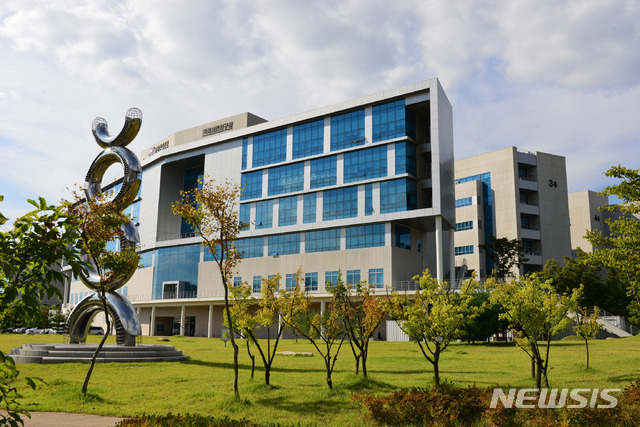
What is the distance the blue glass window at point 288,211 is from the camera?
58406 millimetres

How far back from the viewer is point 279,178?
6062cm

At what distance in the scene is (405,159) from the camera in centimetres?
5197

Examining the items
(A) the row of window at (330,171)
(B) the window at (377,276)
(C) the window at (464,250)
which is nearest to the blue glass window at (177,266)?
(A) the row of window at (330,171)

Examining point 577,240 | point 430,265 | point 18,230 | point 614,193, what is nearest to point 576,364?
point 614,193

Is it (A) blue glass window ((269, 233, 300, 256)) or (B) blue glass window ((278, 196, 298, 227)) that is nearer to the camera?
(A) blue glass window ((269, 233, 300, 256))

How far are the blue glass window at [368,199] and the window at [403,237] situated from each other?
3.24 meters

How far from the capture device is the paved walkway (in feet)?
38.8

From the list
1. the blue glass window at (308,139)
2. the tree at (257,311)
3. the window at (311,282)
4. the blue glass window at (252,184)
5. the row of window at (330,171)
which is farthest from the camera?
the blue glass window at (252,184)

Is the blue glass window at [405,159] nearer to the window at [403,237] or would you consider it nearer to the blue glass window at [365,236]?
the window at [403,237]

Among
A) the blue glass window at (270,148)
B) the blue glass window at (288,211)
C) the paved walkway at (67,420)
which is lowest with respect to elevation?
the paved walkway at (67,420)

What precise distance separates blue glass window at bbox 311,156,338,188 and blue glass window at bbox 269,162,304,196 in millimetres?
1703

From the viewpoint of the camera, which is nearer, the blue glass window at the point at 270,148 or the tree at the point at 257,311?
the tree at the point at 257,311

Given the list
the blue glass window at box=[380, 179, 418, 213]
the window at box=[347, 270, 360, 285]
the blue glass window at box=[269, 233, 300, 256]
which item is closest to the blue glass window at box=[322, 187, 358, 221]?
the blue glass window at box=[380, 179, 418, 213]

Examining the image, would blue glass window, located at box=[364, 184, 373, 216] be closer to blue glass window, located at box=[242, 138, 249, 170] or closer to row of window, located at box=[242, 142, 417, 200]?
row of window, located at box=[242, 142, 417, 200]
